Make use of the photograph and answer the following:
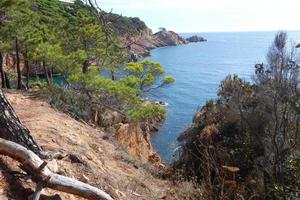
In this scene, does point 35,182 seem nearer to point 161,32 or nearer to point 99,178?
point 99,178

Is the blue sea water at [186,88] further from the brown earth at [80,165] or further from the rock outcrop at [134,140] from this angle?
the brown earth at [80,165]

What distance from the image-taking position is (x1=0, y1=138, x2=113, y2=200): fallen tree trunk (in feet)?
17.7

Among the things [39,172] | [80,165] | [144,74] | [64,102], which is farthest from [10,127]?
[144,74]

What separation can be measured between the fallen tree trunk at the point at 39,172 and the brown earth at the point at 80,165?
0.54 feet

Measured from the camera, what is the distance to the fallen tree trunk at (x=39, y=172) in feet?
17.7

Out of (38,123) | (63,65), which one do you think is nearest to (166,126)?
(63,65)

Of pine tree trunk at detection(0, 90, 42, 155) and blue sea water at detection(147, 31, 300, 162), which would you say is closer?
pine tree trunk at detection(0, 90, 42, 155)

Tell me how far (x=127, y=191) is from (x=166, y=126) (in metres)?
34.1

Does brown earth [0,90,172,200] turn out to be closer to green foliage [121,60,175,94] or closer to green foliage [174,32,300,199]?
green foliage [174,32,300,199]

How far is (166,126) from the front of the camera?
4178cm

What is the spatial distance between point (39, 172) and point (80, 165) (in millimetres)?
1999

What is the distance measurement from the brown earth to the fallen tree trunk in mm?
163

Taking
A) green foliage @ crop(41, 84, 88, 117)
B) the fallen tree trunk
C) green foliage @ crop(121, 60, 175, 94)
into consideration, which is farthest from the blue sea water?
the fallen tree trunk

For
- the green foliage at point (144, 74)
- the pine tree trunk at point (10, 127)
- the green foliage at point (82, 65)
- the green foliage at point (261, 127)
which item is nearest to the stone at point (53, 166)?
the pine tree trunk at point (10, 127)
